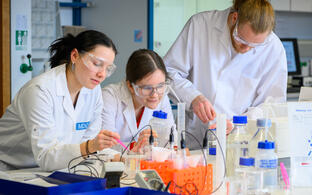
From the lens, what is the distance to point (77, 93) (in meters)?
2.34

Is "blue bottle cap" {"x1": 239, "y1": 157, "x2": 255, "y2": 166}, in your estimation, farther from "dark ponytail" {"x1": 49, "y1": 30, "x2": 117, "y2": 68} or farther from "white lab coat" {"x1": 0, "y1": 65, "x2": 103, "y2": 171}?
"dark ponytail" {"x1": 49, "y1": 30, "x2": 117, "y2": 68}

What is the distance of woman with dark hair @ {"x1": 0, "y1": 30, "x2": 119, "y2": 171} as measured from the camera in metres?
2.01

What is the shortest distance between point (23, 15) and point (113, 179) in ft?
9.25

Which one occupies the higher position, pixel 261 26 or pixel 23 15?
pixel 23 15

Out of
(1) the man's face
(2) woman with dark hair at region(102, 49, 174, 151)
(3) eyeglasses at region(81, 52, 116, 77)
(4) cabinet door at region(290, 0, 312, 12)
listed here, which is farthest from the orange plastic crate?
(4) cabinet door at region(290, 0, 312, 12)

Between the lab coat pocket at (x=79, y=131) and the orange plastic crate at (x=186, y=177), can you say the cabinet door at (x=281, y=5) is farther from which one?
the orange plastic crate at (x=186, y=177)

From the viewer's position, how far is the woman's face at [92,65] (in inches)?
85.2

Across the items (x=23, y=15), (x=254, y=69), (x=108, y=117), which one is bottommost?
(x=108, y=117)

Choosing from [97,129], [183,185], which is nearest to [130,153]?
[97,129]

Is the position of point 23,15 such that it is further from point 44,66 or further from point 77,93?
point 77,93

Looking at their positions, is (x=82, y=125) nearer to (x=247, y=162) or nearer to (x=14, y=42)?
(x=247, y=162)

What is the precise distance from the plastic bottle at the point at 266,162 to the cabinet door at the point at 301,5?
4292 millimetres

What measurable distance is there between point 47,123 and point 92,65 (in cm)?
35

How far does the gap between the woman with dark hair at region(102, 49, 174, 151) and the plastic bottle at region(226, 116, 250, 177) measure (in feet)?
2.14
